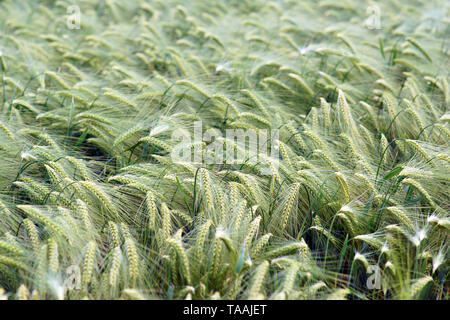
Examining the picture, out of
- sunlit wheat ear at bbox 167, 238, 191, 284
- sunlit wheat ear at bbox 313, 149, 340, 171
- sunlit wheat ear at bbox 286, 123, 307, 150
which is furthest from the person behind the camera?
sunlit wheat ear at bbox 286, 123, 307, 150

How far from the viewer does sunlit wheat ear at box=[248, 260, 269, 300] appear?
5.60 ft

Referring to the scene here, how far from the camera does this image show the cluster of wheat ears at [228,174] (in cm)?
188

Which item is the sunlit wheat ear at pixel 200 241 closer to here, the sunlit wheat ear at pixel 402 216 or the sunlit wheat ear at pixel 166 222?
the sunlit wheat ear at pixel 166 222

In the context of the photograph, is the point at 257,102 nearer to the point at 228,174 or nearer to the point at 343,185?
the point at 228,174

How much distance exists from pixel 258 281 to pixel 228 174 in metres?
0.74

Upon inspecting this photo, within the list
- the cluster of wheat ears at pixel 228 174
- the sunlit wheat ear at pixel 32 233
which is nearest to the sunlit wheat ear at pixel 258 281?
the cluster of wheat ears at pixel 228 174

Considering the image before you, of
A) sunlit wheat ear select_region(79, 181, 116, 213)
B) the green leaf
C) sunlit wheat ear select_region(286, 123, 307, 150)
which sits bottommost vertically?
sunlit wheat ear select_region(79, 181, 116, 213)

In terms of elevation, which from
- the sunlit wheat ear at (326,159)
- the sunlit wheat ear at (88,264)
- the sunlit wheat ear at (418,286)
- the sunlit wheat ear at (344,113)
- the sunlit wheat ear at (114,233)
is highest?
the sunlit wheat ear at (344,113)

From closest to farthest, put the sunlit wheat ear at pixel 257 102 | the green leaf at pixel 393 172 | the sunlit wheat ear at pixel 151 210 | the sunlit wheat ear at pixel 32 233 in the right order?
1. the sunlit wheat ear at pixel 32 233
2. the sunlit wheat ear at pixel 151 210
3. the green leaf at pixel 393 172
4. the sunlit wheat ear at pixel 257 102

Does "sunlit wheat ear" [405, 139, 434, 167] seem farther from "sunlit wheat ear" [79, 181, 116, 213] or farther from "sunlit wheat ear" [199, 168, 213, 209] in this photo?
"sunlit wheat ear" [79, 181, 116, 213]

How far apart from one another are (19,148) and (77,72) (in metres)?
1.14

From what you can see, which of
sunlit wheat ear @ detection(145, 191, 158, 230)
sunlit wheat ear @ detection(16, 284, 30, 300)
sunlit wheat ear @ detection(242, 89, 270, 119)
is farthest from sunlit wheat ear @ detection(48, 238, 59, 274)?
sunlit wheat ear @ detection(242, 89, 270, 119)

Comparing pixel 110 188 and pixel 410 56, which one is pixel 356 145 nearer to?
pixel 110 188

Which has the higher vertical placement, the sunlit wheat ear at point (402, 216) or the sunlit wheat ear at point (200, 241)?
the sunlit wheat ear at point (402, 216)
